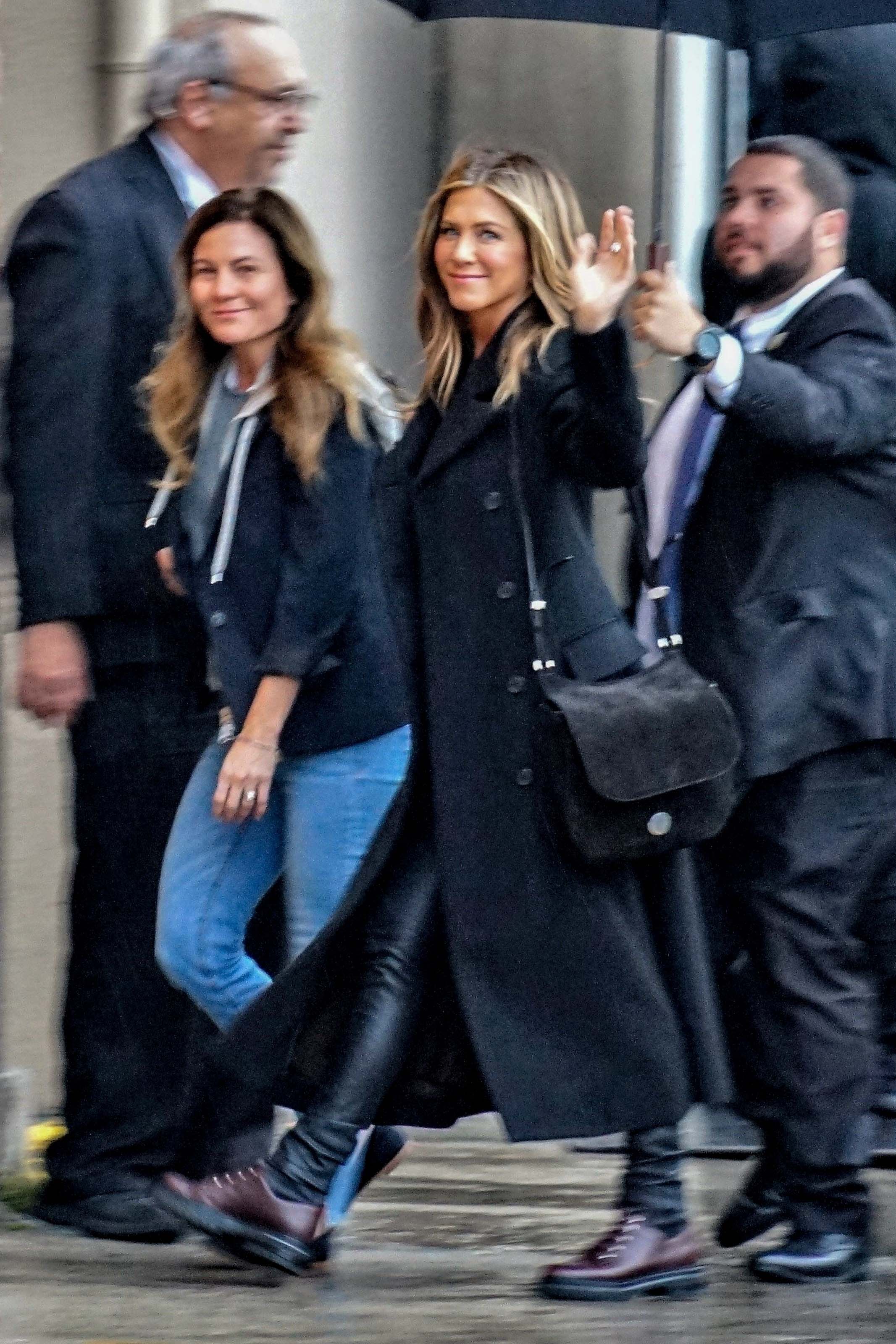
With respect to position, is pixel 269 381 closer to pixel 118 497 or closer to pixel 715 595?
pixel 118 497

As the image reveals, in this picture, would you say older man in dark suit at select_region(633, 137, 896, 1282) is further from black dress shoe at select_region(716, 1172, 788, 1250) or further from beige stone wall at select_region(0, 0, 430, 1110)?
beige stone wall at select_region(0, 0, 430, 1110)

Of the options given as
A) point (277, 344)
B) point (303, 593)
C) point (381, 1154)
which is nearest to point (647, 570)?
point (303, 593)

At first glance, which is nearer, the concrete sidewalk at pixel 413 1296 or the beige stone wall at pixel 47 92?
the concrete sidewalk at pixel 413 1296

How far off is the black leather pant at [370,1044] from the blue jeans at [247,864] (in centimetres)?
32

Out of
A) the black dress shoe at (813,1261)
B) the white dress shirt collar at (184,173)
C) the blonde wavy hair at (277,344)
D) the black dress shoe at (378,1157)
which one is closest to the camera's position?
the black dress shoe at (813,1261)

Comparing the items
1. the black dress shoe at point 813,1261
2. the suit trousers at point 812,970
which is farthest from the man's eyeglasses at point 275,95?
the black dress shoe at point 813,1261

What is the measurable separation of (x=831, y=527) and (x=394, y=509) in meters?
0.77

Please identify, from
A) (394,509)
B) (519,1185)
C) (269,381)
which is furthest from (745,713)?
(519,1185)

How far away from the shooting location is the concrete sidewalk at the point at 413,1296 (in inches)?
172

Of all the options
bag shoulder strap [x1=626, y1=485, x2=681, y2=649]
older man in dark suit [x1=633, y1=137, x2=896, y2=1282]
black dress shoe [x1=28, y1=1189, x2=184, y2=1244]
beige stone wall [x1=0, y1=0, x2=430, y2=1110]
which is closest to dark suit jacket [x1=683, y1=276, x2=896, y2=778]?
older man in dark suit [x1=633, y1=137, x2=896, y2=1282]

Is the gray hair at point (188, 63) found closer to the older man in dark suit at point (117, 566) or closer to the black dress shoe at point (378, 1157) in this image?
the older man in dark suit at point (117, 566)

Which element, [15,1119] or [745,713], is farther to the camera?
[15,1119]

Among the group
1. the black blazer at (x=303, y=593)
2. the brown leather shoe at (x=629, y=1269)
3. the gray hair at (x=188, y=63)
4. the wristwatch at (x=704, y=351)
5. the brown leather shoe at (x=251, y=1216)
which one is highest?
the gray hair at (x=188, y=63)

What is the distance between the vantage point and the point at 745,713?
506cm
